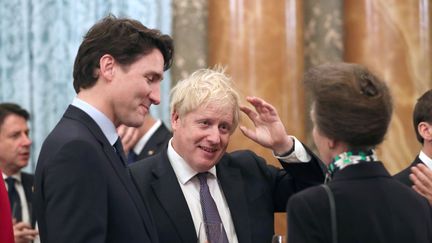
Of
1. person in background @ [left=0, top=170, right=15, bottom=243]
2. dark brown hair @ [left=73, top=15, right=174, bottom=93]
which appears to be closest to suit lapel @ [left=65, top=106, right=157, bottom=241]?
dark brown hair @ [left=73, top=15, right=174, bottom=93]

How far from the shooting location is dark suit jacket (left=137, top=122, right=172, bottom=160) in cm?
512

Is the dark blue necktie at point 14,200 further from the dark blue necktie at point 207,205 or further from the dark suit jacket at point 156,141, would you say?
the dark blue necktie at point 207,205

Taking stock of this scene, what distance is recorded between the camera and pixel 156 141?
5.14 meters

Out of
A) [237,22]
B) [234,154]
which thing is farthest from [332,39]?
[234,154]

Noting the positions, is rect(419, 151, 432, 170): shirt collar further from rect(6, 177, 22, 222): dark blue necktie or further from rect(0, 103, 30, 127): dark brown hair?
rect(0, 103, 30, 127): dark brown hair

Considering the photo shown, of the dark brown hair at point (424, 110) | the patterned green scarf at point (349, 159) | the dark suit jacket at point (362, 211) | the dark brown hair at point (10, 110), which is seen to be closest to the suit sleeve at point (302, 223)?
the dark suit jacket at point (362, 211)

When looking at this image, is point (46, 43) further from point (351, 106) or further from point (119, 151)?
point (351, 106)

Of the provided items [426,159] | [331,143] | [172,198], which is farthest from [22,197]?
[331,143]

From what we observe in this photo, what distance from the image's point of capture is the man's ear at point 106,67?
266 centimetres

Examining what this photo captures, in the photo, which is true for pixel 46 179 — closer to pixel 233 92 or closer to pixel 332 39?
pixel 233 92

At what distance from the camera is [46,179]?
2422 mm

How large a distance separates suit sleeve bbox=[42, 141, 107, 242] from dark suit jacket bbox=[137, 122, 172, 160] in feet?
8.77

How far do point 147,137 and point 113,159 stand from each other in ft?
8.38

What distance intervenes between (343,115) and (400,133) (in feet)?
9.17
